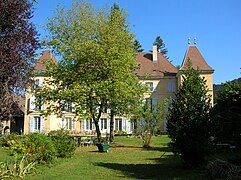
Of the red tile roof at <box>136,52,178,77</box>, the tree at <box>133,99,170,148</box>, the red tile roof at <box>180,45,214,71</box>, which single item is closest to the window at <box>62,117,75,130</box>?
the red tile roof at <box>136,52,178,77</box>

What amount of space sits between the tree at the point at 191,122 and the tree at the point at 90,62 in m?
8.02

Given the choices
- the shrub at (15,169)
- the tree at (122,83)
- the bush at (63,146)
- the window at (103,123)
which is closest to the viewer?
the shrub at (15,169)

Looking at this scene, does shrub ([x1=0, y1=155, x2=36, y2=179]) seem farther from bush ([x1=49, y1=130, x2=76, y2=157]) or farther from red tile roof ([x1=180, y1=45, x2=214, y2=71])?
red tile roof ([x1=180, y1=45, x2=214, y2=71])

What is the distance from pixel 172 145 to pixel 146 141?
9932 millimetres

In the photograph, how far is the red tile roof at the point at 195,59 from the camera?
38.8 meters

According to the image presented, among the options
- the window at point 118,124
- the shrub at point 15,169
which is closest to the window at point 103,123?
the window at point 118,124

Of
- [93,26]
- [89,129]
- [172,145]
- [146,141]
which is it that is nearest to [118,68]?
[93,26]

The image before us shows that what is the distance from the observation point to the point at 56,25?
22406mm

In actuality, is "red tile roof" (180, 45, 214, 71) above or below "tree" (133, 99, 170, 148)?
above

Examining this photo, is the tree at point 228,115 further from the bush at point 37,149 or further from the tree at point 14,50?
the tree at point 14,50

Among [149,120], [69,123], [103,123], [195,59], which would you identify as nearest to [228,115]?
[149,120]

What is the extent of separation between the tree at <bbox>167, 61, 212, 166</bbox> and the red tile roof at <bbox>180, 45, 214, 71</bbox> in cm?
2715

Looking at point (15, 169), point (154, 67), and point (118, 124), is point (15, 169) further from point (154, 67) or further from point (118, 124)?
point (154, 67)

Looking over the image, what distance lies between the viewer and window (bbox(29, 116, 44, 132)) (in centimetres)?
4016
